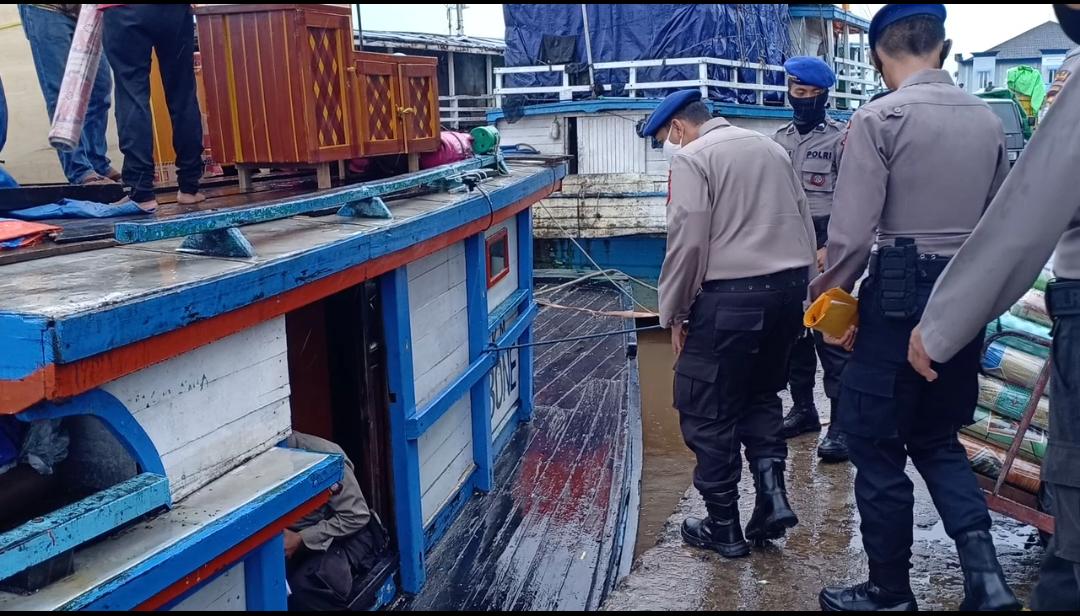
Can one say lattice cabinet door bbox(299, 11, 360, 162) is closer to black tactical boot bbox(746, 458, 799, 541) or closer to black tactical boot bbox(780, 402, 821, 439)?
black tactical boot bbox(746, 458, 799, 541)

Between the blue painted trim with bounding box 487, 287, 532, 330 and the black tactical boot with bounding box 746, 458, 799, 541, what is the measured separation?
1665 millimetres

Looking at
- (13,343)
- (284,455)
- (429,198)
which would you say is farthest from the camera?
(429,198)

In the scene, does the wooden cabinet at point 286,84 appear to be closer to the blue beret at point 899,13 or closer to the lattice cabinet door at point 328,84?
the lattice cabinet door at point 328,84

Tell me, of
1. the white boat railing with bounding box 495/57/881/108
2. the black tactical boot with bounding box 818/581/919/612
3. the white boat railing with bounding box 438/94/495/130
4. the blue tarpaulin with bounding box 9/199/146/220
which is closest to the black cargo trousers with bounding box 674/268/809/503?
the black tactical boot with bounding box 818/581/919/612

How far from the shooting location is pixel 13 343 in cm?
152

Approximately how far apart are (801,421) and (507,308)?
1943 mm

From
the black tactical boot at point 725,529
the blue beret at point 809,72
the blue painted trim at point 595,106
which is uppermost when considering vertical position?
the blue painted trim at point 595,106

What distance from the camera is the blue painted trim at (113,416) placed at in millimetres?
1610

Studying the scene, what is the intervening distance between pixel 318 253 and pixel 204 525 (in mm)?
834

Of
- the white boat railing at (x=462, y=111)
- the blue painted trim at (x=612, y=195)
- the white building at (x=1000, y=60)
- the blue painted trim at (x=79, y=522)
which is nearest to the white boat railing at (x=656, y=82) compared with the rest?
the blue painted trim at (x=612, y=195)

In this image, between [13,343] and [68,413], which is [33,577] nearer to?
[68,413]

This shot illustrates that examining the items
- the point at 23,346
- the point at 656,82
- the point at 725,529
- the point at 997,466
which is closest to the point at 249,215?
the point at 23,346

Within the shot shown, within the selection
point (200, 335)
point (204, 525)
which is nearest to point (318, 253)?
point (200, 335)

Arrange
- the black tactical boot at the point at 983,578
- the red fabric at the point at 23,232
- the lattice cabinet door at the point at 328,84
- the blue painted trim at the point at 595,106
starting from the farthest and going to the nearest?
the blue painted trim at the point at 595,106, the lattice cabinet door at the point at 328,84, the black tactical boot at the point at 983,578, the red fabric at the point at 23,232
